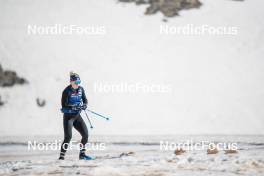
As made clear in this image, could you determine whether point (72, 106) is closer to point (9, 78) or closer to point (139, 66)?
point (139, 66)

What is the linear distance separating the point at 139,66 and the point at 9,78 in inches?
261

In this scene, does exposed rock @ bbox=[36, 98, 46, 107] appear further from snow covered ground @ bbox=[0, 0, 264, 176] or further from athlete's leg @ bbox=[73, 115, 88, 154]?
athlete's leg @ bbox=[73, 115, 88, 154]

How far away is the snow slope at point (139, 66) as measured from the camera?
19.7 metres

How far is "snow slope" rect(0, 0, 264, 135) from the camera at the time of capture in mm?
19703

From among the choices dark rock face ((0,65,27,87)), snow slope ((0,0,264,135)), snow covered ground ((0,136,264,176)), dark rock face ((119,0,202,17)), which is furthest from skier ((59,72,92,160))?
dark rock face ((119,0,202,17))

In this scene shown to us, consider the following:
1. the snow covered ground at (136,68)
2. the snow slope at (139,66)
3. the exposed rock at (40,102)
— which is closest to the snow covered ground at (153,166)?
the snow covered ground at (136,68)

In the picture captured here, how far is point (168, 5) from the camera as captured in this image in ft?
90.6

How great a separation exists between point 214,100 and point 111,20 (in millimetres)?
8624

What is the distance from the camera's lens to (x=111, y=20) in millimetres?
25875

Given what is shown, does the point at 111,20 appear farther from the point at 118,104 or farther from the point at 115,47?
the point at 118,104

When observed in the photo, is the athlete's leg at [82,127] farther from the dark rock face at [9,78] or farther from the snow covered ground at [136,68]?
the dark rock face at [9,78]

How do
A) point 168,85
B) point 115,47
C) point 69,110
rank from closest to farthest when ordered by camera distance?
1. point 69,110
2. point 168,85
3. point 115,47

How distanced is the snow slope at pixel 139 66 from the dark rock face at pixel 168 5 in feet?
1.86

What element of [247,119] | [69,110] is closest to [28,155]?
[69,110]
